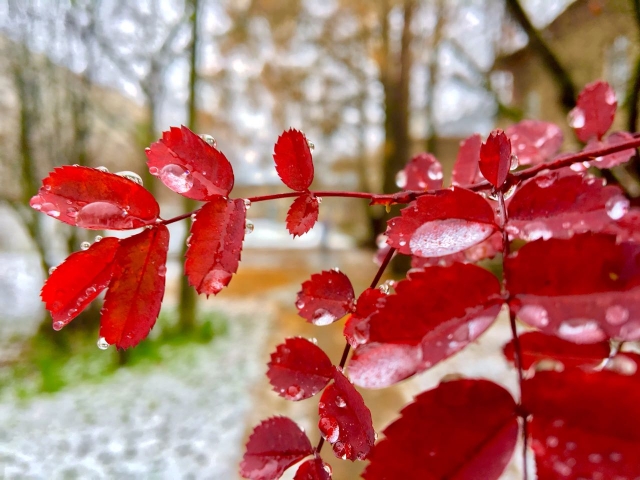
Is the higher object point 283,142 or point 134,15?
point 134,15

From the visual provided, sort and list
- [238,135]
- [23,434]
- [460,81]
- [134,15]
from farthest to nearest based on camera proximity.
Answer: [238,135], [460,81], [134,15], [23,434]

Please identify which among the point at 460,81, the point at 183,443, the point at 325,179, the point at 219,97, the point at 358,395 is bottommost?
the point at 183,443

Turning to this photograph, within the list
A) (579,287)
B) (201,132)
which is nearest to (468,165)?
(579,287)

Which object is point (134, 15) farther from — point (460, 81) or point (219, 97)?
point (460, 81)

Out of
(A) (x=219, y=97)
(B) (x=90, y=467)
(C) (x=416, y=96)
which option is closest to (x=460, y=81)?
(C) (x=416, y=96)

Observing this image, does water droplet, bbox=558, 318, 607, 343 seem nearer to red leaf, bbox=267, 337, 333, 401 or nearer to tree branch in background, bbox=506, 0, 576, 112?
red leaf, bbox=267, 337, 333, 401

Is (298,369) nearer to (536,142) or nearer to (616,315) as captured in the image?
(616,315)

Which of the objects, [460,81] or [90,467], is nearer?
[90,467]
